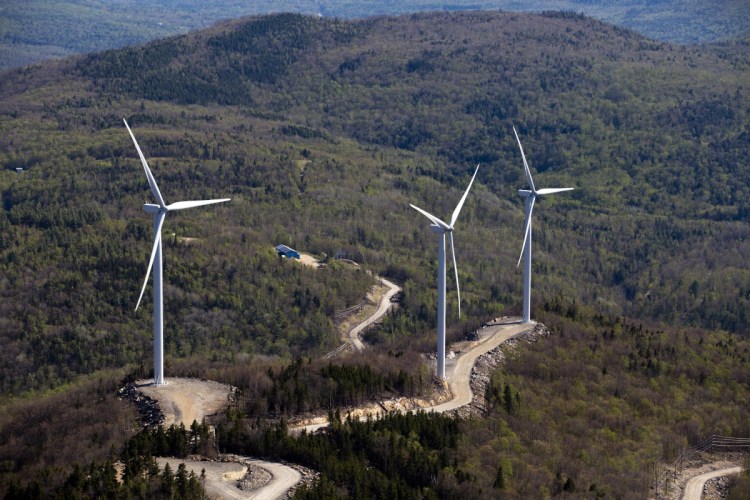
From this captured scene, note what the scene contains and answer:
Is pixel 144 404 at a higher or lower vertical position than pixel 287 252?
higher

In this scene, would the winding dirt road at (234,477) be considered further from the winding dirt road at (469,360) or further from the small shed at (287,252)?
the small shed at (287,252)

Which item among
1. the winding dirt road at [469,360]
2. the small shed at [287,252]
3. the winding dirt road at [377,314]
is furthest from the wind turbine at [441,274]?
the small shed at [287,252]

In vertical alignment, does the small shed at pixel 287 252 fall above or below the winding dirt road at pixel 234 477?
below

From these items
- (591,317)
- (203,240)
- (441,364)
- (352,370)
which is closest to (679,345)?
(591,317)

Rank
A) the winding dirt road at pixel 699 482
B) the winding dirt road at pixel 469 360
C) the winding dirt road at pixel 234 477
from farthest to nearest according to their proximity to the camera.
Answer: the winding dirt road at pixel 469 360 < the winding dirt road at pixel 699 482 < the winding dirt road at pixel 234 477

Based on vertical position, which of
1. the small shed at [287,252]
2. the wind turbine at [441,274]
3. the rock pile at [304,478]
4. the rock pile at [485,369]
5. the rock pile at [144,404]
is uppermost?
the wind turbine at [441,274]

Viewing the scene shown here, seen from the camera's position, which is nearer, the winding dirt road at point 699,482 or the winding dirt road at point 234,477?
the winding dirt road at point 234,477

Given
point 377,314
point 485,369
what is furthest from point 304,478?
point 377,314

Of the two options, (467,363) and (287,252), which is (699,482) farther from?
(287,252)

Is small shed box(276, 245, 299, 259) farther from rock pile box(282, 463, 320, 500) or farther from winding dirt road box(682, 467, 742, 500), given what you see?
rock pile box(282, 463, 320, 500)

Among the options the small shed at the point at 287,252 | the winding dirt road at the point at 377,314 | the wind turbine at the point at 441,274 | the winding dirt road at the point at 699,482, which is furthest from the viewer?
the small shed at the point at 287,252
